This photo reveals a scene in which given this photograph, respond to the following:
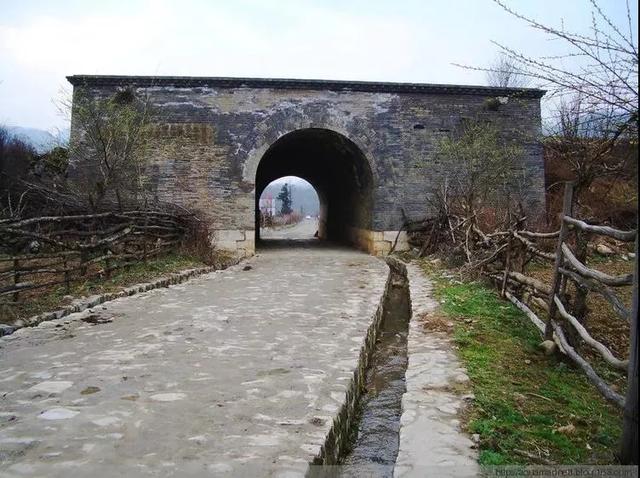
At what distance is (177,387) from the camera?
11.1 feet

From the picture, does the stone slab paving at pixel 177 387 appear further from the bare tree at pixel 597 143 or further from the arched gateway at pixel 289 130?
the arched gateway at pixel 289 130

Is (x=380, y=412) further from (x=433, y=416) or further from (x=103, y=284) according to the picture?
(x=103, y=284)

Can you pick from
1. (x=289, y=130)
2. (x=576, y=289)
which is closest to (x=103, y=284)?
(x=576, y=289)

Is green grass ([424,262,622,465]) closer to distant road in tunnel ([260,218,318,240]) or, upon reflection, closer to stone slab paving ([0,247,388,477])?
stone slab paving ([0,247,388,477])

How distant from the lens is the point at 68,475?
2191 mm

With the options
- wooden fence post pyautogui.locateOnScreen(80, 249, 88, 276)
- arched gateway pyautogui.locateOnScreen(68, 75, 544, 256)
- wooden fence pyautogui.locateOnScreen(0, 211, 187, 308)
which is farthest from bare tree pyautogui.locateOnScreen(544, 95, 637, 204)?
arched gateway pyautogui.locateOnScreen(68, 75, 544, 256)

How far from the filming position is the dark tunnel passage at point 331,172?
15234mm

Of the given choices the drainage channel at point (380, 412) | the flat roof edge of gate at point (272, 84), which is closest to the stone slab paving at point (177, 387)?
the drainage channel at point (380, 412)

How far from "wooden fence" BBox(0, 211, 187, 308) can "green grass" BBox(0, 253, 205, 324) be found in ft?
0.36

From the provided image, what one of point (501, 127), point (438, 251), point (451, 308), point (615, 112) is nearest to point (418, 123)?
point (501, 127)

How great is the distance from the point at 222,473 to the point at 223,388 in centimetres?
115

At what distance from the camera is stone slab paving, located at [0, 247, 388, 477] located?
2383 mm

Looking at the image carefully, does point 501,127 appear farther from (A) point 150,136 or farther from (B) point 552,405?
(B) point 552,405

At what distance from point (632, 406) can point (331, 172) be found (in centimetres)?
1798
